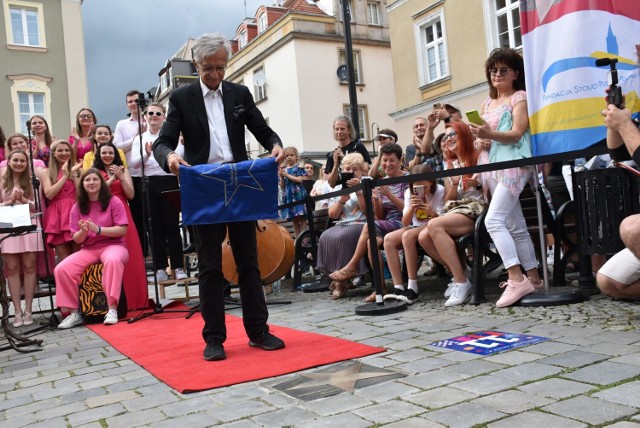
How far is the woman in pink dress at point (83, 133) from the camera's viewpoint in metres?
8.47

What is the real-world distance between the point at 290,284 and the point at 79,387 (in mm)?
5193

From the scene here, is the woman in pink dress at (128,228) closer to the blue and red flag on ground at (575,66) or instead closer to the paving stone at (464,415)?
the blue and red flag on ground at (575,66)

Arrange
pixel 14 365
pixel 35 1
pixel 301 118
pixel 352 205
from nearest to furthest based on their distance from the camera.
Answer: pixel 14 365 → pixel 352 205 → pixel 35 1 → pixel 301 118

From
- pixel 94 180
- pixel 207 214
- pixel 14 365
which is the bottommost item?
pixel 14 365

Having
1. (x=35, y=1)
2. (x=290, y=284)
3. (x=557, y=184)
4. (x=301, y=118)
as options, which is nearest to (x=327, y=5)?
(x=301, y=118)

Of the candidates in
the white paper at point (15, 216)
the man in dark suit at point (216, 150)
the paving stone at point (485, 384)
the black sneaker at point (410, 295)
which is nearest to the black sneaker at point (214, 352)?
the man in dark suit at point (216, 150)

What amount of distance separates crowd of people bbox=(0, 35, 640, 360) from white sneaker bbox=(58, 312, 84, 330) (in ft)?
0.04

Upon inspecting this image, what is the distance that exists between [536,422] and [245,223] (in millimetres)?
2523

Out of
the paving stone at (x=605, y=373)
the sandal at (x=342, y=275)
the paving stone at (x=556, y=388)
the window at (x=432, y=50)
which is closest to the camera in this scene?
the paving stone at (x=556, y=388)

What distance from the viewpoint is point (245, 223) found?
4.37m

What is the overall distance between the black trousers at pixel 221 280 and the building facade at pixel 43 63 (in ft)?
82.9

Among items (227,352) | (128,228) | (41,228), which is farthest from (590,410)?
(41,228)

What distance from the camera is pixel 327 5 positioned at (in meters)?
35.2

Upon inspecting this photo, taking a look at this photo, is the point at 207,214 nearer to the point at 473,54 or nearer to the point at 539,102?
the point at 539,102
